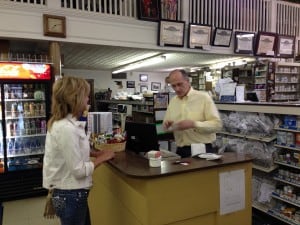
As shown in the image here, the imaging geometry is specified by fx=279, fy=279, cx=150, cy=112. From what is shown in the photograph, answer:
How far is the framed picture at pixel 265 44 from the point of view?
7043mm

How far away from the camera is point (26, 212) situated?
4.14 m

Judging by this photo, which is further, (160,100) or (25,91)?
(160,100)

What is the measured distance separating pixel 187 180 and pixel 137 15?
14.0ft

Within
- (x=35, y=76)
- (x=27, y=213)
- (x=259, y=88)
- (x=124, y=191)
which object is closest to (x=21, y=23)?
(x=35, y=76)

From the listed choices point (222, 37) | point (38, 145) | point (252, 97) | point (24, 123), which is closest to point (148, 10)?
point (222, 37)

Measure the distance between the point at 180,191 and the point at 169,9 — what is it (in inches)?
187

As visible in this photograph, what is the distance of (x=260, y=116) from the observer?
3898 mm

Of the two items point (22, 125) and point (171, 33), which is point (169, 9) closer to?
point (171, 33)

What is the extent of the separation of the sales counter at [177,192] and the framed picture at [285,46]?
594 cm

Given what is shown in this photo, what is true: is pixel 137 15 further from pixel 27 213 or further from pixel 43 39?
pixel 27 213

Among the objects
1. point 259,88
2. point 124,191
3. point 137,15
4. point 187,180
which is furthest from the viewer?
point 259,88

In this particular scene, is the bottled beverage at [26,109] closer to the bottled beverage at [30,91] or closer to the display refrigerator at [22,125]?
the display refrigerator at [22,125]

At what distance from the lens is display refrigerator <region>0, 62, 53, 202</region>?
458 centimetres

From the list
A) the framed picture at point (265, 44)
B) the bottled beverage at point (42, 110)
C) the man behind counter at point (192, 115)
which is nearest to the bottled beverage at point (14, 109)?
the bottled beverage at point (42, 110)
